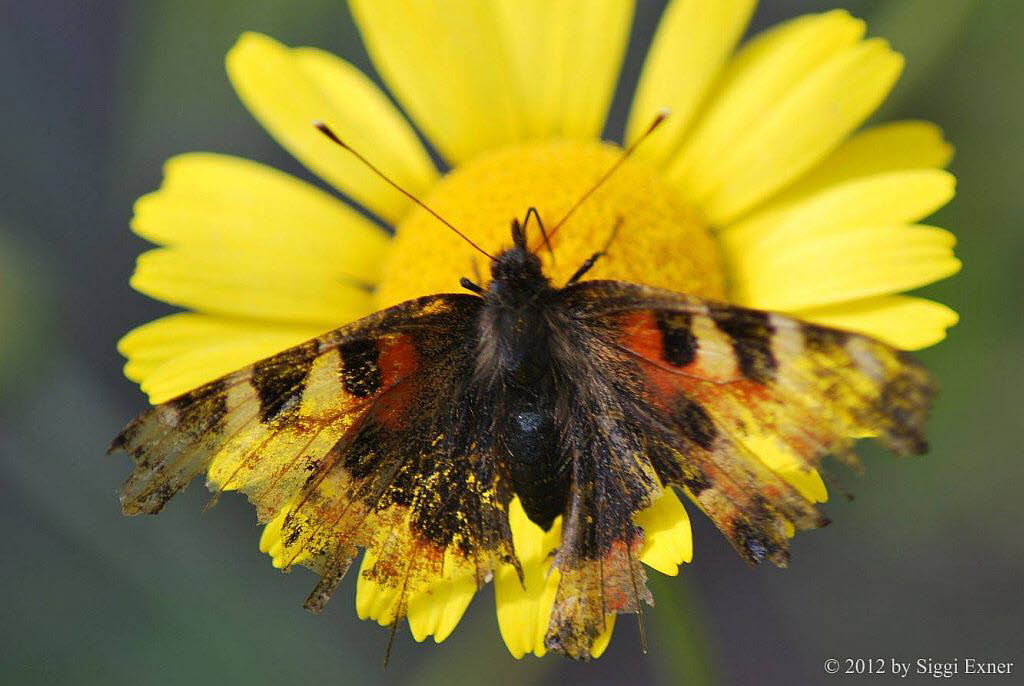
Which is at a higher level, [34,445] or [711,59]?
[711,59]

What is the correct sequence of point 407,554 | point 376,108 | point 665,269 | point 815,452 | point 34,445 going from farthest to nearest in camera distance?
point 34,445 → point 376,108 → point 665,269 → point 407,554 → point 815,452

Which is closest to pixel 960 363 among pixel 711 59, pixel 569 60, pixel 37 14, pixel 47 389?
pixel 711 59

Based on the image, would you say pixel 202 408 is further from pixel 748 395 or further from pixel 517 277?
pixel 748 395

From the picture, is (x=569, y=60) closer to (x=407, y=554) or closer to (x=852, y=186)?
(x=852, y=186)

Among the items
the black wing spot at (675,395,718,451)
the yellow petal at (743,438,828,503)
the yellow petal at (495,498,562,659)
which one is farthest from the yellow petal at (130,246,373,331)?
the yellow petal at (743,438,828,503)

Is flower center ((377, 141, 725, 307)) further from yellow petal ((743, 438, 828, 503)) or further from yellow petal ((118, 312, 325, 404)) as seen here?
yellow petal ((743, 438, 828, 503))

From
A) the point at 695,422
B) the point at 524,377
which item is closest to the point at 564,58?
the point at 524,377
